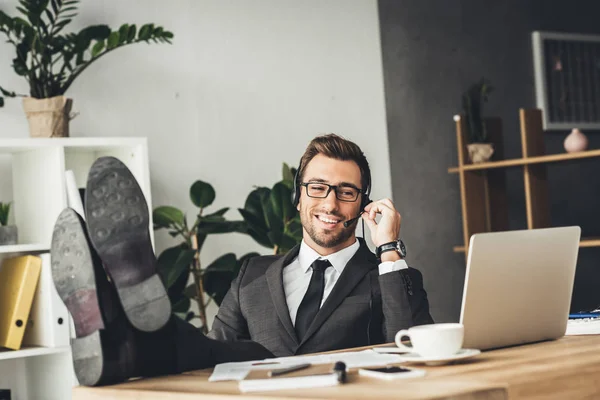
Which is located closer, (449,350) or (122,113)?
(449,350)

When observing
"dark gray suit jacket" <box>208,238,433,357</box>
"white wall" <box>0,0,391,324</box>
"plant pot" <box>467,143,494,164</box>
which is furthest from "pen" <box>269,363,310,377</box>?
"plant pot" <box>467,143,494,164</box>

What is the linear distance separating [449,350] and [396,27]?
11.8 feet

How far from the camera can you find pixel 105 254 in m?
1.58

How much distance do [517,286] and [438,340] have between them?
28cm

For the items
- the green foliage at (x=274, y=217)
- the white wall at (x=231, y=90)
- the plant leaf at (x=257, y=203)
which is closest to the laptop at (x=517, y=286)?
the green foliage at (x=274, y=217)

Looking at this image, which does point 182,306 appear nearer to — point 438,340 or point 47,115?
point 47,115

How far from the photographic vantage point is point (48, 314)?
334 centimetres

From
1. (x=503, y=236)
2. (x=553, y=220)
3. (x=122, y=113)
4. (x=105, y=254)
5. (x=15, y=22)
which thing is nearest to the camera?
(x=105, y=254)

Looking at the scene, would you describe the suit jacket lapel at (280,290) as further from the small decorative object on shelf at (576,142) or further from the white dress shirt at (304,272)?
the small decorative object on shelf at (576,142)

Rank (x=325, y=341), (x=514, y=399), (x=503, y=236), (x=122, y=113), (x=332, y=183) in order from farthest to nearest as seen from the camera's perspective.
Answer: (x=122, y=113), (x=332, y=183), (x=325, y=341), (x=503, y=236), (x=514, y=399)

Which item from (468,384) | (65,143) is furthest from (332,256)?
(65,143)

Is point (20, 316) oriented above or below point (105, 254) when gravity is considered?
below

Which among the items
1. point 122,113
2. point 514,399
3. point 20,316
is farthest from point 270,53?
point 514,399

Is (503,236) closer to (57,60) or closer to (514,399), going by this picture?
(514,399)
